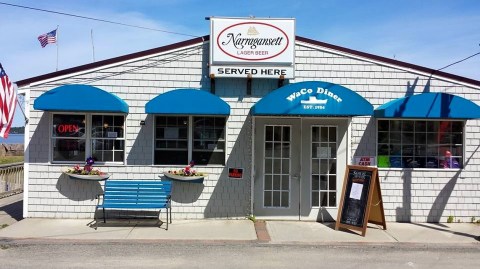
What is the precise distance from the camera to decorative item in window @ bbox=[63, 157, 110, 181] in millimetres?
10164

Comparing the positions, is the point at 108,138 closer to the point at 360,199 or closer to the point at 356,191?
the point at 356,191

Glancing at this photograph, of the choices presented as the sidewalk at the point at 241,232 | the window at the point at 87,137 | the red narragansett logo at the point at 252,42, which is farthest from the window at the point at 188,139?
the red narragansett logo at the point at 252,42

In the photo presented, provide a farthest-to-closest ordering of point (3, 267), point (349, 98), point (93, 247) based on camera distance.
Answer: point (349, 98)
point (93, 247)
point (3, 267)

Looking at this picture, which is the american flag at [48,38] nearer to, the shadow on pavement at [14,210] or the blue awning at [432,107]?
the shadow on pavement at [14,210]

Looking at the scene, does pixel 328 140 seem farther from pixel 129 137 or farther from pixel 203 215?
pixel 129 137

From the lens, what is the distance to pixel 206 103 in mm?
9828

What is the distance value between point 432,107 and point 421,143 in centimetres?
108

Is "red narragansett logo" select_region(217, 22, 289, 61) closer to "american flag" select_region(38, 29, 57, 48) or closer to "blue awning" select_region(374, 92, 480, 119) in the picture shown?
"blue awning" select_region(374, 92, 480, 119)

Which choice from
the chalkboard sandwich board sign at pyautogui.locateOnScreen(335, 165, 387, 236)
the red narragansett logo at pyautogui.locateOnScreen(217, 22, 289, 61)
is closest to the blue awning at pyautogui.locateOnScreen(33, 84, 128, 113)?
the red narragansett logo at pyautogui.locateOnScreen(217, 22, 289, 61)

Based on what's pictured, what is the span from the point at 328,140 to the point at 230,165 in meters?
2.29

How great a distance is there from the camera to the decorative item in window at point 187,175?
33.5 feet

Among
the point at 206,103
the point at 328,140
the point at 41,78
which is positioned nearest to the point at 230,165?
the point at 206,103

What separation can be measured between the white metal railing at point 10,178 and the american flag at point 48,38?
443 centimetres

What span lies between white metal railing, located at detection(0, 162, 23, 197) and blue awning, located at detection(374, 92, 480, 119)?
11.6m
